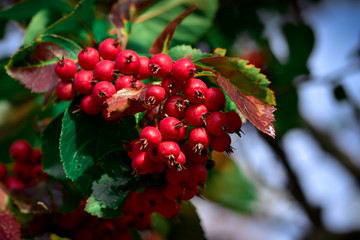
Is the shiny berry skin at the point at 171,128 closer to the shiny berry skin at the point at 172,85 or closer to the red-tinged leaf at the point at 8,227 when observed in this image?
the shiny berry skin at the point at 172,85

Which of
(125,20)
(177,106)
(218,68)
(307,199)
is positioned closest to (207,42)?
(125,20)

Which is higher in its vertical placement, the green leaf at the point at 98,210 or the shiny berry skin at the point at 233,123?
the shiny berry skin at the point at 233,123

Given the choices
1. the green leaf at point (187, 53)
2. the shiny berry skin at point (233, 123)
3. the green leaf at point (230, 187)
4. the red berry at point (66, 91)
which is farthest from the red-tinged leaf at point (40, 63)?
the green leaf at point (230, 187)

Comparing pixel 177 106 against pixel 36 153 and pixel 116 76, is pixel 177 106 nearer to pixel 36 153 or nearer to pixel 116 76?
pixel 116 76

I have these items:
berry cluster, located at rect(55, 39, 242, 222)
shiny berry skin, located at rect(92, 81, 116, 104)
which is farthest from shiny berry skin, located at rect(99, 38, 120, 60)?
shiny berry skin, located at rect(92, 81, 116, 104)

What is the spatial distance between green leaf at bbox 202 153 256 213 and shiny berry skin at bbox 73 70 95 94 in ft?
2.93

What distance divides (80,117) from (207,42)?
3.57ft

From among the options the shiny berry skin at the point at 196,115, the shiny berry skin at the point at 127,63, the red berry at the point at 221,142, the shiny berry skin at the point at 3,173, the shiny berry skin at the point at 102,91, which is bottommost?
the shiny berry skin at the point at 3,173

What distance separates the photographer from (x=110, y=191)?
2.87 feet

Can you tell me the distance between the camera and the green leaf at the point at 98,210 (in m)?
0.86

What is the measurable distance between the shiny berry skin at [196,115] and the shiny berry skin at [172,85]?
57mm

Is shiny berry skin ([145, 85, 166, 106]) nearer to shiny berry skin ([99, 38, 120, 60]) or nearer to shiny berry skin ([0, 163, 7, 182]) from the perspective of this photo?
shiny berry skin ([99, 38, 120, 60])

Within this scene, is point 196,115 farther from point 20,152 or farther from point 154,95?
point 20,152

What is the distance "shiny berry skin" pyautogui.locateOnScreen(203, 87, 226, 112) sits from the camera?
0.79 metres
